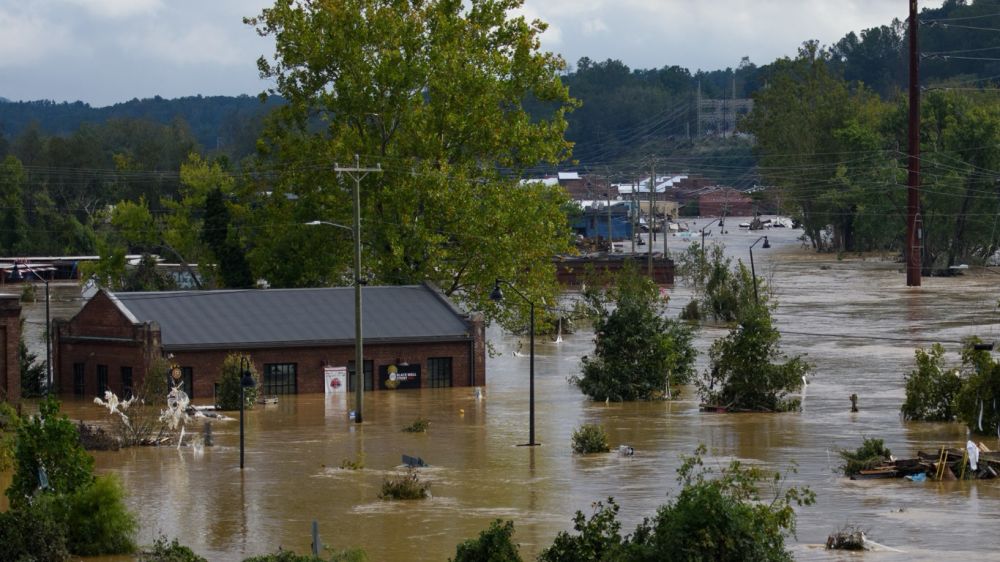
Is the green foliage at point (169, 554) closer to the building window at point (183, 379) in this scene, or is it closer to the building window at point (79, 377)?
the building window at point (183, 379)

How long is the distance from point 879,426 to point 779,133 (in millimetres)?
119539

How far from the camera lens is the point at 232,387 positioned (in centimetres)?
5772

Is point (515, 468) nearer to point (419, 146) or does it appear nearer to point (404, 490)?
point (404, 490)

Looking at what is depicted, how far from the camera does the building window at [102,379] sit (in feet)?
199

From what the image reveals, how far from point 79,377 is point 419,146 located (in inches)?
824

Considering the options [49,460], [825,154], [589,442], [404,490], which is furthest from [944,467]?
[825,154]

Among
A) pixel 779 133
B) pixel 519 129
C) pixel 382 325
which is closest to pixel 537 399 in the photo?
pixel 382 325

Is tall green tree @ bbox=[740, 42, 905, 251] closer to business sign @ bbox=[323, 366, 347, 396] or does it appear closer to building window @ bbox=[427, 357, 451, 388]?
building window @ bbox=[427, 357, 451, 388]

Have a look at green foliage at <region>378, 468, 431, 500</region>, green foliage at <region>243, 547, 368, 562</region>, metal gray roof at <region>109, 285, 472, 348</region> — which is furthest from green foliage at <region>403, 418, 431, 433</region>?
green foliage at <region>243, 547, 368, 562</region>

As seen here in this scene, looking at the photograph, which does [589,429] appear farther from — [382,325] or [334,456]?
[382,325]

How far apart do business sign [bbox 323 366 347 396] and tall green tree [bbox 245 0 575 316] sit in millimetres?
11586

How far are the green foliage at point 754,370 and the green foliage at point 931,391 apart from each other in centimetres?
463

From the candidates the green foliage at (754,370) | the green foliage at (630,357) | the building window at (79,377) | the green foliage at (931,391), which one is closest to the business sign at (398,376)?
the green foliage at (630,357)

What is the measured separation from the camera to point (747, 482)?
28781 millimetres
